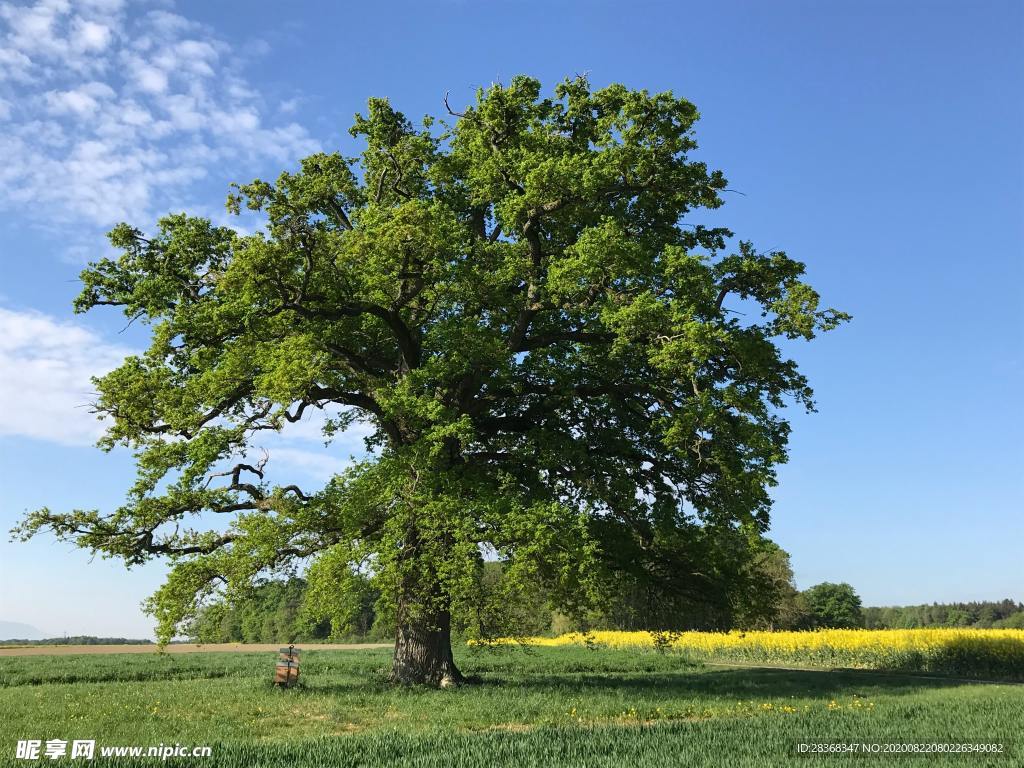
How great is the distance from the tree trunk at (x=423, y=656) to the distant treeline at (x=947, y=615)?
115066 millimetres

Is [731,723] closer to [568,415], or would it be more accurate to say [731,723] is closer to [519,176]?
[568,415]

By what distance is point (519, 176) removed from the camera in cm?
2250

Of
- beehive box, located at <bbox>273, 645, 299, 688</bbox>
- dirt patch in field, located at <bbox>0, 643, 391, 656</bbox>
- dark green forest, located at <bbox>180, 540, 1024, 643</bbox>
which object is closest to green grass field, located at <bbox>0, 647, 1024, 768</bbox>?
beehive box, located at <bbox>273, 645, 299, 688</bbox>

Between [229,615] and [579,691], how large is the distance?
10.0 meters

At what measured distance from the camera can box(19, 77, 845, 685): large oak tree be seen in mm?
19312

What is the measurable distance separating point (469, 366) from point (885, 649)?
3054 centimetres

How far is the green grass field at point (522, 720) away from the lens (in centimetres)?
1069

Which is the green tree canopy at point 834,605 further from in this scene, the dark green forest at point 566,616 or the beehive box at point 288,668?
the beehive box at point 288,668

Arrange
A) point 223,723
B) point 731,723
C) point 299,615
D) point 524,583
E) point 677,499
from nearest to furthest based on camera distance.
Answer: point 731,723, point 223,723, point 524,583, point 299,615, point 677,499

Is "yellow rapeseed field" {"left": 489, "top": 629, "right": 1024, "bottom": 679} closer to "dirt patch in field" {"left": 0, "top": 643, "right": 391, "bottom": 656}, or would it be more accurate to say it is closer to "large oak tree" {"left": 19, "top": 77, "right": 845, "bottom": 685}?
"large oak tree" {"left": 19, "top": 77, "right": 845, "bottom": 685}

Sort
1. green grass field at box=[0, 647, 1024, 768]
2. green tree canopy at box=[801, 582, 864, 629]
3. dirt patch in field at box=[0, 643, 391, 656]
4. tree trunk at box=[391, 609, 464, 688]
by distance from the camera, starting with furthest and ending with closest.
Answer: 1. green tree canopy at box=[801, 582, 864, 629]
2. dirt patch in field at box=[0, 643, 391, 656]
3. tree trunk at box=[391, 609, 464, 688]
4. green grass field at box=[0, 647, 1024, 768]

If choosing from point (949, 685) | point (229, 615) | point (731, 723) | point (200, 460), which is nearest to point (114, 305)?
point (200, 460)

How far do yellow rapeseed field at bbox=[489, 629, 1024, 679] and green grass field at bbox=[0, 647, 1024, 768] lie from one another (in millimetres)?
6139

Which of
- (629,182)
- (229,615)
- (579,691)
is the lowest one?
(579,691)
